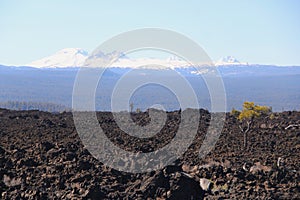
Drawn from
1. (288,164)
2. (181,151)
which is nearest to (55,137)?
(181,151)

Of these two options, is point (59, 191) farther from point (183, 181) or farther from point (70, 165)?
point (183, 181)

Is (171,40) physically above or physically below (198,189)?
above

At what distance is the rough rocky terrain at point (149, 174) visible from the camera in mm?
18469

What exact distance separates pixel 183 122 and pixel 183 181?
22.7 meters

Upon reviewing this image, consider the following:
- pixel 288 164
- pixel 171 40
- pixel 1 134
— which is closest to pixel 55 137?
pixel 1 134

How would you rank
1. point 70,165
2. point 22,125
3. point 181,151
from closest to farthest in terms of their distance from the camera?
point 70,165, point 181,151, point 22,125

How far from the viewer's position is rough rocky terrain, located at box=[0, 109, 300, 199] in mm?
18469

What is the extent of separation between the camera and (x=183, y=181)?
62.3 feet

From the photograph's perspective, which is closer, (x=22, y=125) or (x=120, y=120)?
(x=22, y=125)

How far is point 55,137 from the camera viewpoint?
3222cm

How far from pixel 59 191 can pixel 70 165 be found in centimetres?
271

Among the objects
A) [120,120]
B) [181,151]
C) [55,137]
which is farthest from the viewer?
[120,120]

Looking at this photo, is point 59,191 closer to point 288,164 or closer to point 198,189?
point 198,189

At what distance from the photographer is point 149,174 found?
2008cm
